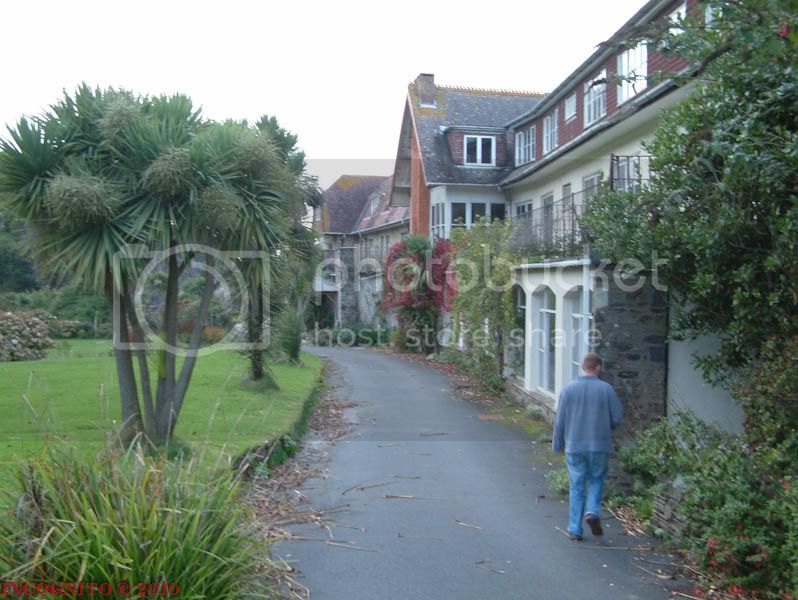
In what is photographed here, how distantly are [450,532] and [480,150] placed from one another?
23.0 metres

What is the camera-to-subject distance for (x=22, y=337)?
23875 mm

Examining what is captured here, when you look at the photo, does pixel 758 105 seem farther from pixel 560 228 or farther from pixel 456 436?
pixel 456 436

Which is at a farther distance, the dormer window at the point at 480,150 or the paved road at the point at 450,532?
the dormer window at the point at 480,150

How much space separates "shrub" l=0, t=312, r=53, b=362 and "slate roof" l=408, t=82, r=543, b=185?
1440cm

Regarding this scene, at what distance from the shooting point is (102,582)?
4.58 m

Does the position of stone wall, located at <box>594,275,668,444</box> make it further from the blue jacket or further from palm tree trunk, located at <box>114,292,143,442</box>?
palm tree trunk, located at <box>114,292,143,442</box>

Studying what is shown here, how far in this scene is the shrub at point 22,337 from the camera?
22.6 metres

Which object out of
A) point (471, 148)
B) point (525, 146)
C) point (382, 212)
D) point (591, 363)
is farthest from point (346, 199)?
point (591, 363)

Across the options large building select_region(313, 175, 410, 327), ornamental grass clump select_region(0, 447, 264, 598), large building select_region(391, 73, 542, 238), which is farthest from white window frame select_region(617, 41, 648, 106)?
large building select_region(313, 175, 410, 327)

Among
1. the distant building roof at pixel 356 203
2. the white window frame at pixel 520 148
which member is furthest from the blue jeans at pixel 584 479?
the distant building roof at pixel 356 203

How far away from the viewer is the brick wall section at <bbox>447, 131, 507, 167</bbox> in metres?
29.1

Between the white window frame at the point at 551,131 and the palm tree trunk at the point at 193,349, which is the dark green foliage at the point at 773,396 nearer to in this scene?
the palm tree trunk at the point at 193,349

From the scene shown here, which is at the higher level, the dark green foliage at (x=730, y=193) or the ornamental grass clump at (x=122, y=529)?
the dark green foliage at (x=730, y=193)

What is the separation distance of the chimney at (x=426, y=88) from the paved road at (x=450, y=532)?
20075 mm
